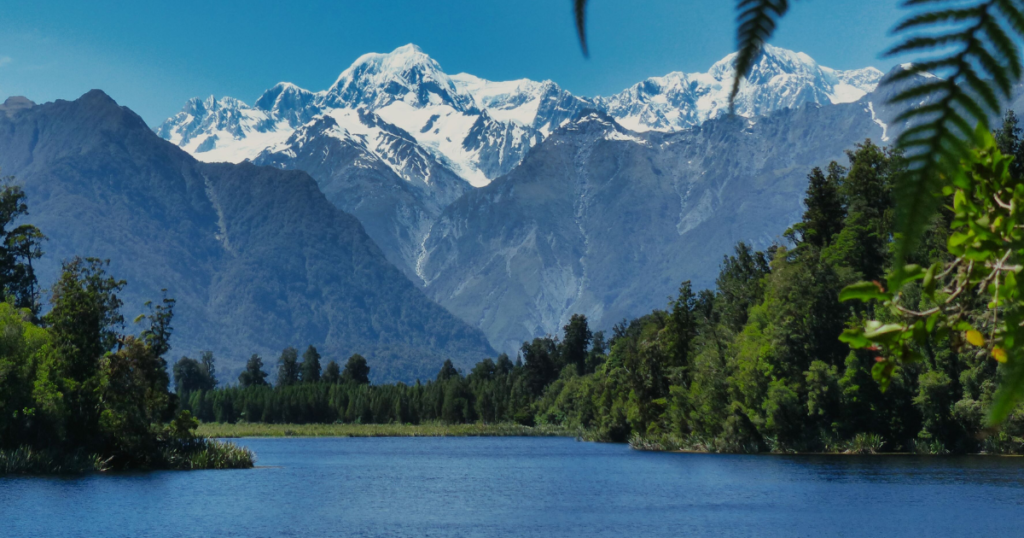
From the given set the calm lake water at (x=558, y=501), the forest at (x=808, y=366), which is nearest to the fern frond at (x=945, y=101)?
the calm lake water at (x=558, y=501)

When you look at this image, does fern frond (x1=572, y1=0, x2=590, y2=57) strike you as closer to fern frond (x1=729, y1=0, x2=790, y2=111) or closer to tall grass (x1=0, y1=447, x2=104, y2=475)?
fern frond (x1=729, y1=0, x2=790, y2=111)

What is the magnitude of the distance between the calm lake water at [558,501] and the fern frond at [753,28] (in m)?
38.2

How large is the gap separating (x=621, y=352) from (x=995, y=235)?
110 meters

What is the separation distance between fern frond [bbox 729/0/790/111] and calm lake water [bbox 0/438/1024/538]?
38.2 meters

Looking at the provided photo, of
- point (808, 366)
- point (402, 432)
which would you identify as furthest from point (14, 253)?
point (402, 432)

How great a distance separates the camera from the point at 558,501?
5075 cm

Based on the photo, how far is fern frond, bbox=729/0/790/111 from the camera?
1.50 meters

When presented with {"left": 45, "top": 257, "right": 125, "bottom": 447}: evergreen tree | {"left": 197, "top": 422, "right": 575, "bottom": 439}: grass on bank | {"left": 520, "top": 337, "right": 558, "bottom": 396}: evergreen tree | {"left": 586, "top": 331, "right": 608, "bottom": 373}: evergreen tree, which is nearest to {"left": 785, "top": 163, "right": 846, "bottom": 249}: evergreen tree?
{"left": 45, "top": 257, "right": 125, "bottom": 447}: evergreen tree

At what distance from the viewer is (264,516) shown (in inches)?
1754

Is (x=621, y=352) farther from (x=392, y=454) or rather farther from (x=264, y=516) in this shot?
(x=264, y=516)

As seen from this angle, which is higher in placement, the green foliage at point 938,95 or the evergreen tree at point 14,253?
the evergreen tree at point 14,253

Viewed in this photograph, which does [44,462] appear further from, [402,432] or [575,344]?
[575,344]

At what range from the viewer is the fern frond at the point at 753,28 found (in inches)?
59.0

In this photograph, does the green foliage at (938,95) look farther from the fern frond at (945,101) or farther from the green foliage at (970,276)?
the green foliage at (970,276)
